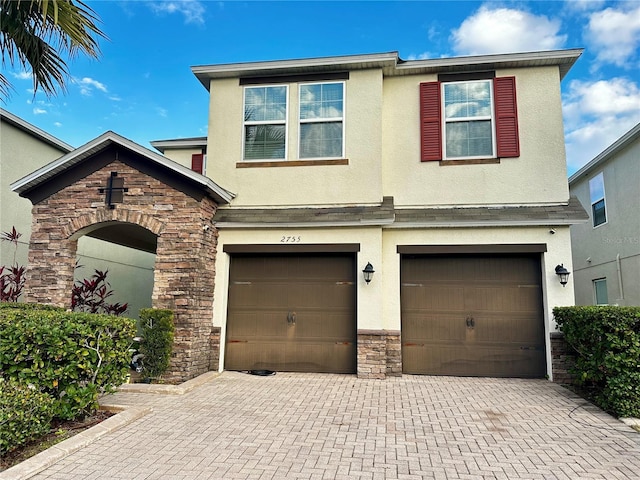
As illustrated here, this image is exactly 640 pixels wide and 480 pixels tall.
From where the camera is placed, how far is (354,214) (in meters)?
8.52

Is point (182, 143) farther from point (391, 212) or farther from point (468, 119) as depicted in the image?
point (468, 119)

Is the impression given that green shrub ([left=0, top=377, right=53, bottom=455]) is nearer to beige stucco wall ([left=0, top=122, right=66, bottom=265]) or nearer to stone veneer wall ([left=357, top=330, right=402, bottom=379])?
stone veneer wall ([left=357, top=330, right=402, bottom=379])

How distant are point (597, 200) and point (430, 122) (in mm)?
8023

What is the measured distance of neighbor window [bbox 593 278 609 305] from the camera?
12973 mm

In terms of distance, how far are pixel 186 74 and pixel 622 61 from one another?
37.2 feet

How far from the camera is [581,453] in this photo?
4562mm

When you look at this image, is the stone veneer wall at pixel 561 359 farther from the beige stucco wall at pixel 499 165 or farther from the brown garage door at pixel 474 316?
the beige stucco wall at pixel 499 165

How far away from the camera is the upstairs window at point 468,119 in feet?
29.4

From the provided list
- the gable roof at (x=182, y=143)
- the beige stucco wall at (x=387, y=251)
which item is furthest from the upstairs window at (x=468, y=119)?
the gable roof at (x=182, y=143)

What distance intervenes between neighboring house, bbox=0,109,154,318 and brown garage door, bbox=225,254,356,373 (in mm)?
5993

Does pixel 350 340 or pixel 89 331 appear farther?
pixel 350 340

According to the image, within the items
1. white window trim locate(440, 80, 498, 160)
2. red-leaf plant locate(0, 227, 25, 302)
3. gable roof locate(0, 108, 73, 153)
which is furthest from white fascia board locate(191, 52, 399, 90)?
red-leaf plant locate(0, 227, 25, 302)

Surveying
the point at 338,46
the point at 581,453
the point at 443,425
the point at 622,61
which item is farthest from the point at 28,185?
the point at 622,61

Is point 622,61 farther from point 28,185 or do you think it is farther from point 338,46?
point 28,185
